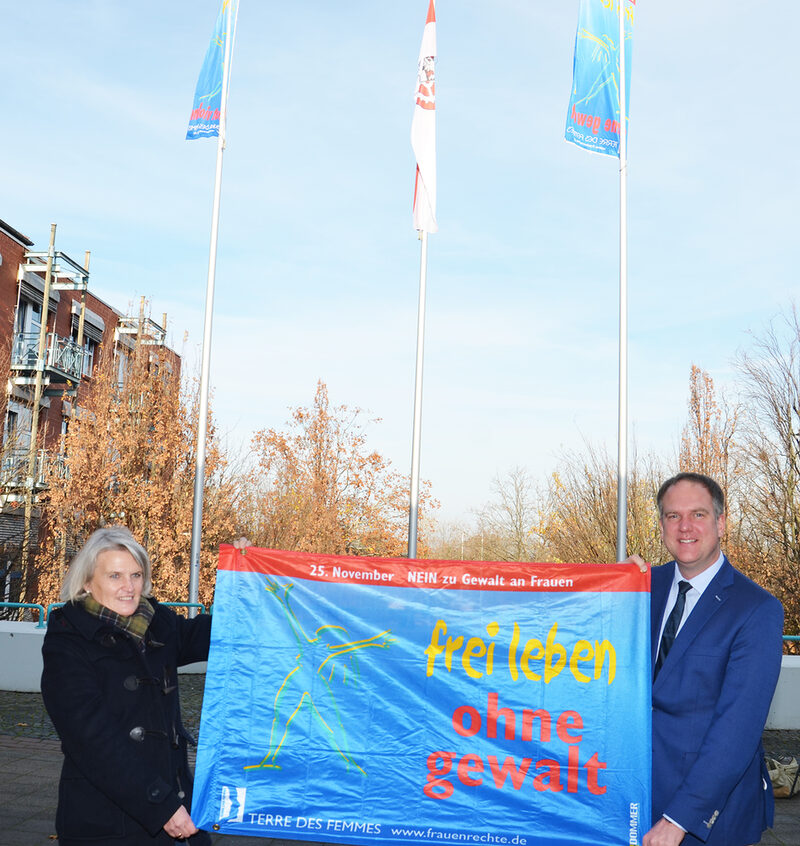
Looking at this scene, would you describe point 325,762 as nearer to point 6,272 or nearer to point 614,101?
point 614,101

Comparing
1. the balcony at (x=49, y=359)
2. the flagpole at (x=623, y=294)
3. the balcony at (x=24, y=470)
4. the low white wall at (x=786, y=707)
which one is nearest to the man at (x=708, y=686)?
the low white wall at (x=786, y=707)

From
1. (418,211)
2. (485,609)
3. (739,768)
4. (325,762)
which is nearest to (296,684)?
(325,762)

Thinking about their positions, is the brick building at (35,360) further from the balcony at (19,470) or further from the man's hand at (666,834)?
the man's hand at (666,834)

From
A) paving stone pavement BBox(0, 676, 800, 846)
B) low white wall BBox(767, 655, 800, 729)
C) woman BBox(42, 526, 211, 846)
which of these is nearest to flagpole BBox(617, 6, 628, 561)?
low white wall BBox(767, 655, 800, 729)

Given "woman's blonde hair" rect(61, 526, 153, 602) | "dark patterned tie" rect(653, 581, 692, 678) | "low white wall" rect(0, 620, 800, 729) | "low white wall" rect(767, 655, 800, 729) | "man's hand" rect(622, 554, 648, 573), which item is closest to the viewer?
"woman's blonde hair" rect(61, 526, 153, 602)

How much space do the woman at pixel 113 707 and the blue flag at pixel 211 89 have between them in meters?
14.9

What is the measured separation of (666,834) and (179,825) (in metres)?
1.81

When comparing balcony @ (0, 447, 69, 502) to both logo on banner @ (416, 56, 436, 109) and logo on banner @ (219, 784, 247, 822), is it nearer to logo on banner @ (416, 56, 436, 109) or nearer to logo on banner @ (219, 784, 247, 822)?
logo on banner @ (416, 56, 436, 109)

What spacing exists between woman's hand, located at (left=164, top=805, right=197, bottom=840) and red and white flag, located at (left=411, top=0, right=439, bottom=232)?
1369cm

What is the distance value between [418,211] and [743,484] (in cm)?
1315

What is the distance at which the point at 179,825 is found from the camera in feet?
11.0

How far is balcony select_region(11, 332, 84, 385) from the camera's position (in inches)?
1150

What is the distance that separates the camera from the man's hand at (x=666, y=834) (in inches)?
129

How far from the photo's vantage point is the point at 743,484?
78.8 ft
